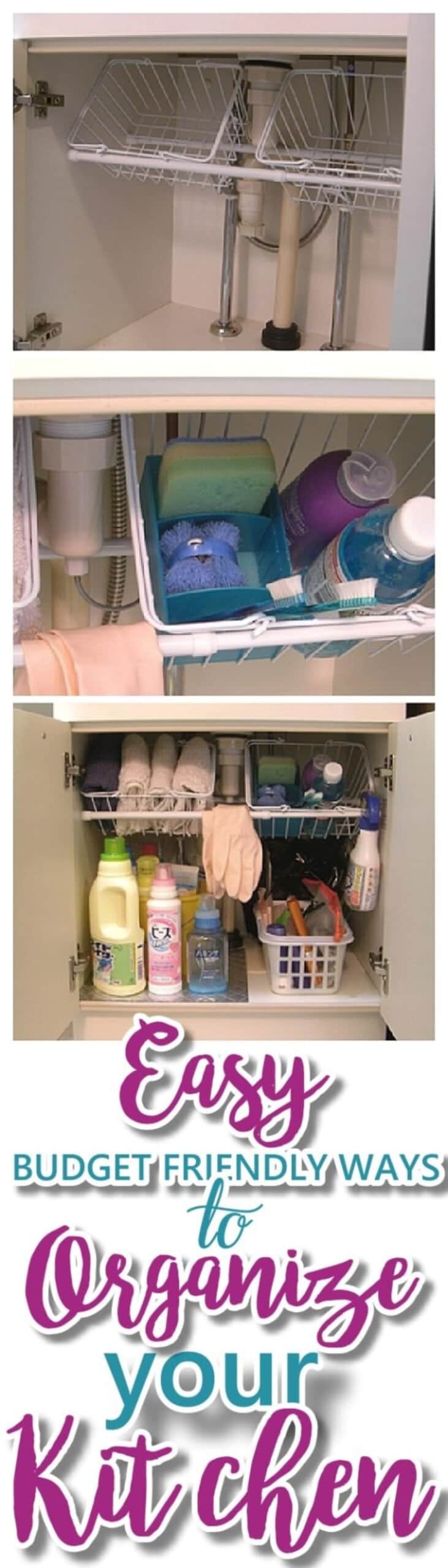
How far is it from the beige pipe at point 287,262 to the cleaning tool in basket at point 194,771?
59 cm

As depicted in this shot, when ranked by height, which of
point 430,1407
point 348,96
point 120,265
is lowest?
point 430,1407

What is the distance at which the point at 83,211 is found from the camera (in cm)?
154

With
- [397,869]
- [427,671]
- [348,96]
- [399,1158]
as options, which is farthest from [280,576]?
[348,96]

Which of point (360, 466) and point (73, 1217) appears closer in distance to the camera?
point (73, 1217)

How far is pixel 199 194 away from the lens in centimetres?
181

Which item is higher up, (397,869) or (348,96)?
(348,96)

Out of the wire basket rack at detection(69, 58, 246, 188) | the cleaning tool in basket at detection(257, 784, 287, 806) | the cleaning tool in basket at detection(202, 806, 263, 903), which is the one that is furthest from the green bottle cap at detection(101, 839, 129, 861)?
the wire basket rack at detection(69, 58, 246, 188)

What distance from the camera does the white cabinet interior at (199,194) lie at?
1305 millimetres

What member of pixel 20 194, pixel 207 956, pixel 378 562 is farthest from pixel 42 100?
pixel 207 956

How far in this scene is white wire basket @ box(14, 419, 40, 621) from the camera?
1167 millimetres

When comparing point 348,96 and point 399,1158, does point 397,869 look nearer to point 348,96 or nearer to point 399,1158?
point 399,1158

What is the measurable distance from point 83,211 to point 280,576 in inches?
24.3

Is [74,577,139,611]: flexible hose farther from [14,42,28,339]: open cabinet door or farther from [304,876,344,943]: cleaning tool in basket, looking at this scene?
[304,876,344,943]: cleaning tool in basket

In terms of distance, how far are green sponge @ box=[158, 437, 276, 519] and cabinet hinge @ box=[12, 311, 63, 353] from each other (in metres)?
0.22
